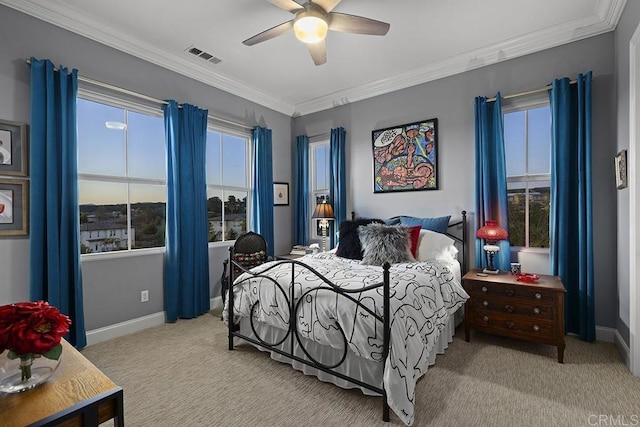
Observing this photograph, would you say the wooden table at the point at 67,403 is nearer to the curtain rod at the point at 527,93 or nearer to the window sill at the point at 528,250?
the window sill at the point at 528,250

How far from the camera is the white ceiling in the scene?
2703 millimetres

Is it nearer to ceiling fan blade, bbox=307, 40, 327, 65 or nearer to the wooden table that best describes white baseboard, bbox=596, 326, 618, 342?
ceiling fan blade, bbox=307, 40, 327, 65

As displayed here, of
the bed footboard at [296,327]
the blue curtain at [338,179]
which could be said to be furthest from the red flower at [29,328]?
the blue curtain at [338,179]

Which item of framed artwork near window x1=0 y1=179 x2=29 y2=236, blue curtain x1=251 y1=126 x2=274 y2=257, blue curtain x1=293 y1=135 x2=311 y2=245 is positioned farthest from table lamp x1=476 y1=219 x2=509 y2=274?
framed artwork near window x1=0 y1=179 x2=29 y2=236

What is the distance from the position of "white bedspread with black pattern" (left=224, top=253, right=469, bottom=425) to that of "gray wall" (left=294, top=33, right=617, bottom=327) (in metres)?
1.31

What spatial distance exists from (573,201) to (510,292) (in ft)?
3.78

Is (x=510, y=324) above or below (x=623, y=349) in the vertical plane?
above

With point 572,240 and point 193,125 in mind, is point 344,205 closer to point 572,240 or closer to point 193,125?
point 193,125

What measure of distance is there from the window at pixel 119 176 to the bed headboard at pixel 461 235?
3.43 metres

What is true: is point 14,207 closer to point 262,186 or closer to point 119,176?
point 119,176

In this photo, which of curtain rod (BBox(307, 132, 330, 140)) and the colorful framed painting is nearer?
the colorful framed painting

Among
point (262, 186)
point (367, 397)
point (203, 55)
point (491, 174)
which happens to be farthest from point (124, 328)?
point (491, 174)

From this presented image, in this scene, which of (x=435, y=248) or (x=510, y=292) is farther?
(x=435, y=248)

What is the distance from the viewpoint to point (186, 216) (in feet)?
11.9
